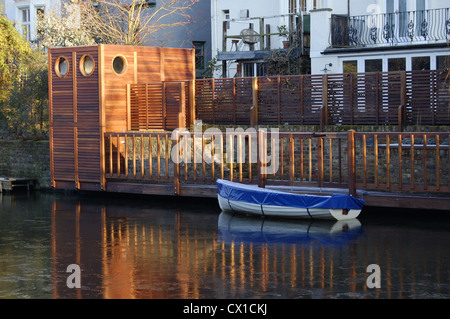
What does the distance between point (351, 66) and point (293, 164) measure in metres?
9.36

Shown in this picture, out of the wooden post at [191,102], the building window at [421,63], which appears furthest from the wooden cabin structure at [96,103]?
the building window at [421,63]

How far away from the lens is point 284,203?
18.8m

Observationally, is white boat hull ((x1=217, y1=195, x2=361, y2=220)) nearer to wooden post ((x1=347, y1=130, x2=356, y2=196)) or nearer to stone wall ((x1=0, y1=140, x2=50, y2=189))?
wooden post ((x1=347, y1=130, x2=356, y2=196))

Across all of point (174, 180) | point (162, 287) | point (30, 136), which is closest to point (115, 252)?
point (162, 287)

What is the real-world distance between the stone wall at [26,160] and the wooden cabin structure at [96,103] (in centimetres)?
210

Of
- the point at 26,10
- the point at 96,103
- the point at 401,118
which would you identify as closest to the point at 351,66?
the point at 401,118

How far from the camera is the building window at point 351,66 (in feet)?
92.8

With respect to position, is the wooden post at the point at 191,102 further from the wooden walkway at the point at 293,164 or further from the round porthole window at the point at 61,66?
the round porthole window at the point at 61,66

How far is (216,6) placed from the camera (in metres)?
34.5

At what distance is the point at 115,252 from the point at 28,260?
1674 mm

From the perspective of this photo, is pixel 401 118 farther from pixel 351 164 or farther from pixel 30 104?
pixel 30 104

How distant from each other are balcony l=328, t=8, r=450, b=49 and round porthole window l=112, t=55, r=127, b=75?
8.03 meters

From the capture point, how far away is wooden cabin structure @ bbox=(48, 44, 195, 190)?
2397 centimetres

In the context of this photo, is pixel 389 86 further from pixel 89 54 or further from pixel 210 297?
pixel 210 297
